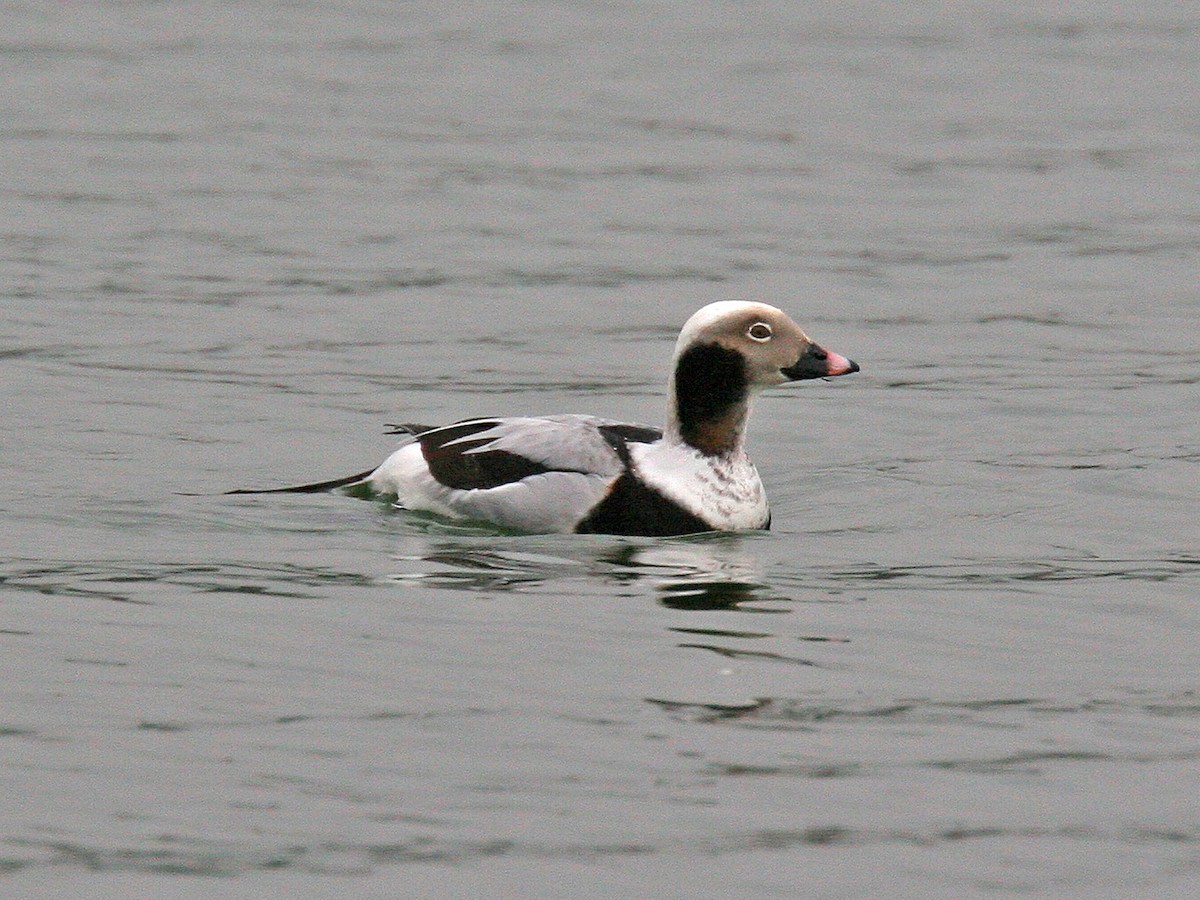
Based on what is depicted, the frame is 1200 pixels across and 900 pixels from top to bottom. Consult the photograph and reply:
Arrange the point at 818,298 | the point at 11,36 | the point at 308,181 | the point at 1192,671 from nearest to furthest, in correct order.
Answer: the point at 1192,671
the point at 818,298
the point at 308,181
the point at 11,36

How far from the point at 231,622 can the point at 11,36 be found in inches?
768

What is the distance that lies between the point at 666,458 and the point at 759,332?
734 mm

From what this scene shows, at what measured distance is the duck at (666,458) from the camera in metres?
11.5

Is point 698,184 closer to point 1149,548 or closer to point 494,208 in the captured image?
point 494,208

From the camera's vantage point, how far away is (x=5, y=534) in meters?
11.3

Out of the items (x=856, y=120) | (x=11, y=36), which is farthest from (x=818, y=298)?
(x=11, y=36)

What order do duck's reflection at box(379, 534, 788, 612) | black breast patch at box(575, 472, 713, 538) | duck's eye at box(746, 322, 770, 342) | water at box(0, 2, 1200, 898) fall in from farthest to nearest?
duck's eye at box(746, 322, 770, 342)
black breast patch at box(575, 472, 713, 538)
duck's reflection at box(379, 534, 788, 612)
water at box(0, 2, 1200, 898)

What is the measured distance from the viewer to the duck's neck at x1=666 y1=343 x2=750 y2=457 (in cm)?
1169

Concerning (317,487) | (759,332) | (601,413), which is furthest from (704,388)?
(601,413)

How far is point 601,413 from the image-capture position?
48.6 feet

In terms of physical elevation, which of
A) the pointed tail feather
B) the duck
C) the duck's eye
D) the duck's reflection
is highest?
the duck's eye

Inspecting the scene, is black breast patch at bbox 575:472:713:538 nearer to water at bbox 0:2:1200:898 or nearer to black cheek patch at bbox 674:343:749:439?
water at bbox 0:2:1200:898

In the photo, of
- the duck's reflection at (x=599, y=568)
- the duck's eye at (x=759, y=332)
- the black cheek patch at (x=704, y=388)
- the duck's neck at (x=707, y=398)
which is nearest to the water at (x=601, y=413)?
the duck's reflection at (x=599, y=568)

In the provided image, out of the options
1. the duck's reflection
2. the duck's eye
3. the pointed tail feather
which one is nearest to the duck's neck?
the duck's eye
